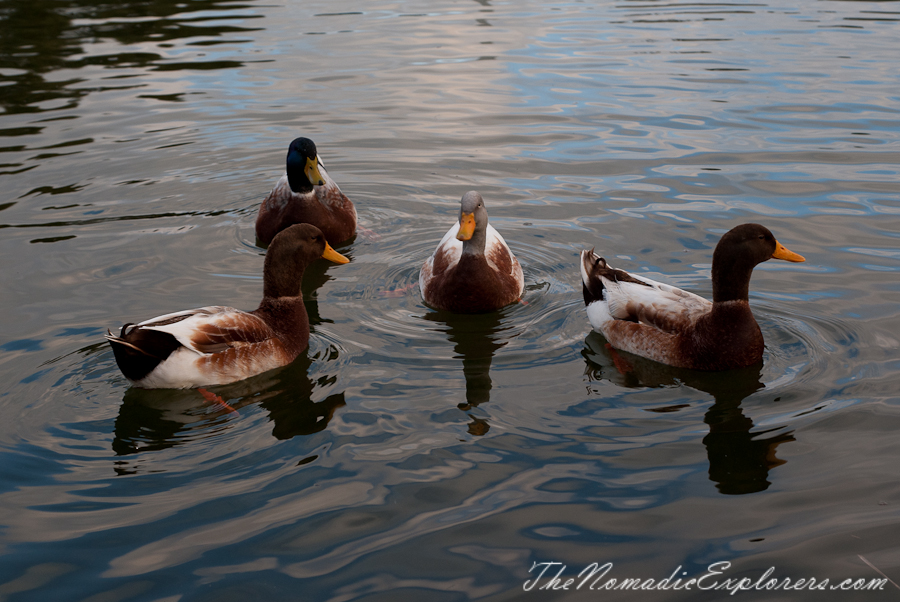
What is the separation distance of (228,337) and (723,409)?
362 centimetres

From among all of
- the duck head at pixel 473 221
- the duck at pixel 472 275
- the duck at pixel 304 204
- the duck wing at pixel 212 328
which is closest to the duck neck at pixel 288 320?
the duck wing at pixel 212 328

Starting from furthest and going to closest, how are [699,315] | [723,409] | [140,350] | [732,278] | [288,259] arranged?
[288,259] < [699,315] < [732,278] < [723,409] < [140,350]

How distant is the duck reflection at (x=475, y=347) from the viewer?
606cm

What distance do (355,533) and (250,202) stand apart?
669 cm

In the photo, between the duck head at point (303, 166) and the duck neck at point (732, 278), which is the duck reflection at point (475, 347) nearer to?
the duck neck at point (732, 278)

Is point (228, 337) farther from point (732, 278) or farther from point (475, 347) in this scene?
point (732, 278)

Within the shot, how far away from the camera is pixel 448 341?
7152 mm

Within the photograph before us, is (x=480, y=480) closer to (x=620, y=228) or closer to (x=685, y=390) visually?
(x=685, y=390)

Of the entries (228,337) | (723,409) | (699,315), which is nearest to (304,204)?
(228,337)

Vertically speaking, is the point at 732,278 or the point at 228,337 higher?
the point at 732,278

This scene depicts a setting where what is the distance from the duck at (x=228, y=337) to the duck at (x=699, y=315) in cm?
235

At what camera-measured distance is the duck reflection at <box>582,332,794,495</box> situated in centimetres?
519

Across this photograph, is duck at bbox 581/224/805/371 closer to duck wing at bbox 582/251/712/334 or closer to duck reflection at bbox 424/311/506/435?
duck wing at bbox 582/251/712/334

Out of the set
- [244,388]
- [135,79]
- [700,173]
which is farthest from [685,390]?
[135,79]
